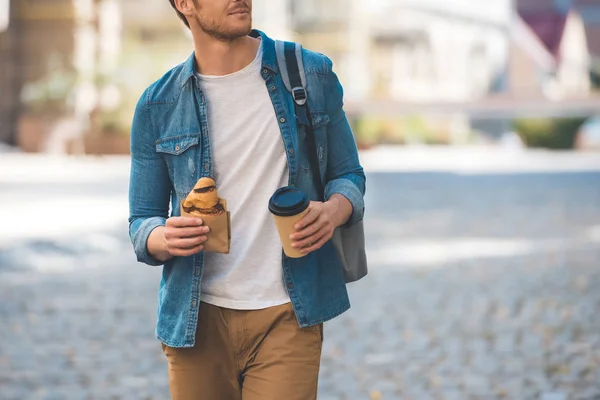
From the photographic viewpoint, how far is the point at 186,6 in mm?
2701

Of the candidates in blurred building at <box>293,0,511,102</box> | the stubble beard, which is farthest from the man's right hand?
blurred building at <box>293,0,511,102</box>

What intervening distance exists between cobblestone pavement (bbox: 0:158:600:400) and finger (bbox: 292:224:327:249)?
131 inches

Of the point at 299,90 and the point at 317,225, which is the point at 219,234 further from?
the point at 299,90

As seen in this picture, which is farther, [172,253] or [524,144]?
[524,144]

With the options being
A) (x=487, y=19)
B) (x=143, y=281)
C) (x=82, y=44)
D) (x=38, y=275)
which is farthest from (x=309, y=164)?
(x=487, y=19)

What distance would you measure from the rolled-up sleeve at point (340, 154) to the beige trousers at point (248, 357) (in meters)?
0.32

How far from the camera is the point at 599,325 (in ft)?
24.7

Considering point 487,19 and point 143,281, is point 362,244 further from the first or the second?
point 487,19

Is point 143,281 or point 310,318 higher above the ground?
point 310,318

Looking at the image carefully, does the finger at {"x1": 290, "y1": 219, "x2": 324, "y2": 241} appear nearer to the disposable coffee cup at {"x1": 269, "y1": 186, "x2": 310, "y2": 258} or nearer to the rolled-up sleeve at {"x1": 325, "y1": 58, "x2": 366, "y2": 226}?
the disposable coffee cup at {"x1": 269, "y1": 186, "x2": 310, "y2": 258}

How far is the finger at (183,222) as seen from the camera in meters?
2.47

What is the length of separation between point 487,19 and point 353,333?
44.8m

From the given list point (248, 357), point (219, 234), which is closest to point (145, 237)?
point (219, 234)

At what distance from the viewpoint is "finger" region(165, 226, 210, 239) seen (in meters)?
2.47
